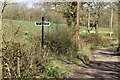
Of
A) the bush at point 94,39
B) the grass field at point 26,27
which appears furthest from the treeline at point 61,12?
the bush at point 94,39

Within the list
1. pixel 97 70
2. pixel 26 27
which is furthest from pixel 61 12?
pixel 26 27

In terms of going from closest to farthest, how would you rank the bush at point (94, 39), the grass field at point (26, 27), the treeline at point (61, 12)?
the grass field at point (26, 27) < the treeline at point (61, 12) < the bush at point (94, 39)

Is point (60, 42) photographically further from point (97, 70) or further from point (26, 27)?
point (26, 27)

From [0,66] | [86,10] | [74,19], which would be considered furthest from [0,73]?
[86,10]

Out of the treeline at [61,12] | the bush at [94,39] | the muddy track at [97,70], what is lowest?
the muddy track at [97,70]

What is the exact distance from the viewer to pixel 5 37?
462 centimetres

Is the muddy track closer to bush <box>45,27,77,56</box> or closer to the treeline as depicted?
bush <box>45,27,77,56</box>

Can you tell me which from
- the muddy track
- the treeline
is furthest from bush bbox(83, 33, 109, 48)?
the muddy track

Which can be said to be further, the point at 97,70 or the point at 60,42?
the point at 60,42

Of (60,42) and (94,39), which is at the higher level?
(60,42)

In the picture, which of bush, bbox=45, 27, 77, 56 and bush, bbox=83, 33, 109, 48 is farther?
bush, bbox=83, 33, 109, 48

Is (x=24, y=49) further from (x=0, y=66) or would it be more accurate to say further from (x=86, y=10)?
(x=86, y=10)

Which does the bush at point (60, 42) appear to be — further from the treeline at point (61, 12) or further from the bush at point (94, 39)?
the bush at point (94, 39)

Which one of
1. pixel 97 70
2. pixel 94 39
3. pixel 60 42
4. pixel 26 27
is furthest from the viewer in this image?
pixel 94 39
